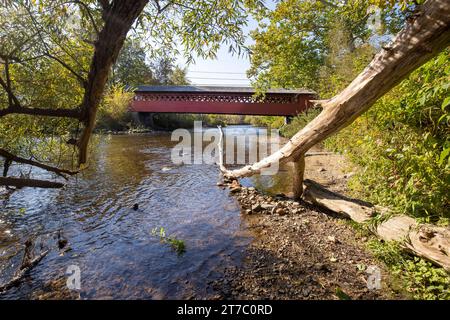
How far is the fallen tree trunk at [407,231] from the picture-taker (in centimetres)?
271

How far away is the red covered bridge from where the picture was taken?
20.7m

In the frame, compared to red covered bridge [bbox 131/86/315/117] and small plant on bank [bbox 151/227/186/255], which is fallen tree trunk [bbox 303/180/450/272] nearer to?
small plant on bank [bbox 151/227/186/255]

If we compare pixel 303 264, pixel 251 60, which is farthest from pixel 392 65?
pixel 303 264

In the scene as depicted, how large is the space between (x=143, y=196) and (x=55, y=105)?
10.6 ft

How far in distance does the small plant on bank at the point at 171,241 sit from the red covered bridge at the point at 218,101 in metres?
17.5

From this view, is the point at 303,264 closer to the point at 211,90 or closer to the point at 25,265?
the point at 25,265

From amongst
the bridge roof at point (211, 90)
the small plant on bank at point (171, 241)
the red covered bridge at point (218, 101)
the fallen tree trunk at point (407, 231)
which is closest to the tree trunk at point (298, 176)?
the fallen tree trunk at point (407, 231)

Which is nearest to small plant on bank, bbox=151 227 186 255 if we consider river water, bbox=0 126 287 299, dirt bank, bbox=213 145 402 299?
river water, bbox=0 126 287 299

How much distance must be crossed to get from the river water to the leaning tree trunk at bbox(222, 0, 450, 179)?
252 cm

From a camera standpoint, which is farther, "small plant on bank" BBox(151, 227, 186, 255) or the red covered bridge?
the red covered bridge

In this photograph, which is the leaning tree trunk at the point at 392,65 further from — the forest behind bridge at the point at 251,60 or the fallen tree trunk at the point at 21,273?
the fallen tree trunk at the point at 21,273

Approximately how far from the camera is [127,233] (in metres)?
4.47

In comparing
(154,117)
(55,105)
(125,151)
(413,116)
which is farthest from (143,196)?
(154,117)

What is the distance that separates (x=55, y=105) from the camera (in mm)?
3922
